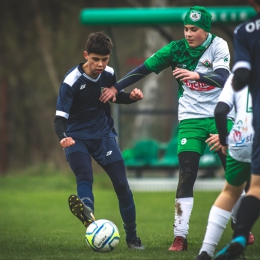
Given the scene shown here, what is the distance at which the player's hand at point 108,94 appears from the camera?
739cm

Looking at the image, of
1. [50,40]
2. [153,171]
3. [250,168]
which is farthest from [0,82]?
[250,168]

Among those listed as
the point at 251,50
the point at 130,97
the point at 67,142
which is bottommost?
the point at 67,142

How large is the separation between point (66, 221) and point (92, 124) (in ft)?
12.3

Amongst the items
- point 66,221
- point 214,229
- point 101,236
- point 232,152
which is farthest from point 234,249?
point 66,221

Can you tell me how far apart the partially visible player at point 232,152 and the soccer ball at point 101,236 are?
1196 mm

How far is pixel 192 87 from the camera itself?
7.61 meters

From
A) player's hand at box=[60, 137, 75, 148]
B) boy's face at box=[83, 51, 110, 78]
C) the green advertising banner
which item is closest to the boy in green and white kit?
boy's face at box=[83, 51, 110, 78]

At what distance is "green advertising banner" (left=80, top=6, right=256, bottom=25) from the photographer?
15.2 metres

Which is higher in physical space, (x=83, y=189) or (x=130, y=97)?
(x=130, y=97)

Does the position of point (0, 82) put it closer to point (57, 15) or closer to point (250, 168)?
point (57, 15)

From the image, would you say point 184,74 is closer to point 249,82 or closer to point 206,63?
point 206,63

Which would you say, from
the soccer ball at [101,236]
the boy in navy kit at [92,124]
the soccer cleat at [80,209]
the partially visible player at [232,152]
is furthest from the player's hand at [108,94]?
the partially visible player at [232,152]

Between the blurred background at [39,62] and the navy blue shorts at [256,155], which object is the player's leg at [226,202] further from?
the blurred background at [39,62]

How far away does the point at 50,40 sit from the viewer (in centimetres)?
2847
